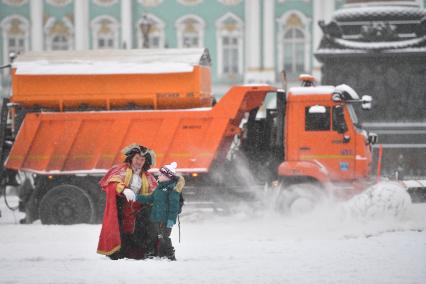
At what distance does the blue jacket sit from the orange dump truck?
5688 millimetres

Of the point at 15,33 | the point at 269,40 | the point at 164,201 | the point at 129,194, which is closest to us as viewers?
the point at 129,194

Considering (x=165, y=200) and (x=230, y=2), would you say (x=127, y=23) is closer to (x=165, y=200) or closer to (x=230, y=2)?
(x=230, y=2)

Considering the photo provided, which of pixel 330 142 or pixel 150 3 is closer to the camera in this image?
pixel 330 142

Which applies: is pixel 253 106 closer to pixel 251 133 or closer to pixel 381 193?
pixel 251 133

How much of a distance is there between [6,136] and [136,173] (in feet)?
22.5

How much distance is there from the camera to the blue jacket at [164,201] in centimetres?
1055

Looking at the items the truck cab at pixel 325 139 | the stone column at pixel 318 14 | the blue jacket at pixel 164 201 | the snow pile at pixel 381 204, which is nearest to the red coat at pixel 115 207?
the blue jacket at pixel 164 201

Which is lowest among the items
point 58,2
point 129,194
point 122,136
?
point 122,136

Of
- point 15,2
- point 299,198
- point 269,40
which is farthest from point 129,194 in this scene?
point 15,2

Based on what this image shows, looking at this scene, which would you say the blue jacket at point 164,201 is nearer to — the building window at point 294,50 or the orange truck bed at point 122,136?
the orange truck bed at point 122,136

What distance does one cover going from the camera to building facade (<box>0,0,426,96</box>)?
4688cm

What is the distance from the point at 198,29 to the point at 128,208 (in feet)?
122

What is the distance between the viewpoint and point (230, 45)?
47.8 meters

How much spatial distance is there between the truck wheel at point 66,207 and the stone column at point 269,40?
3090 cm
